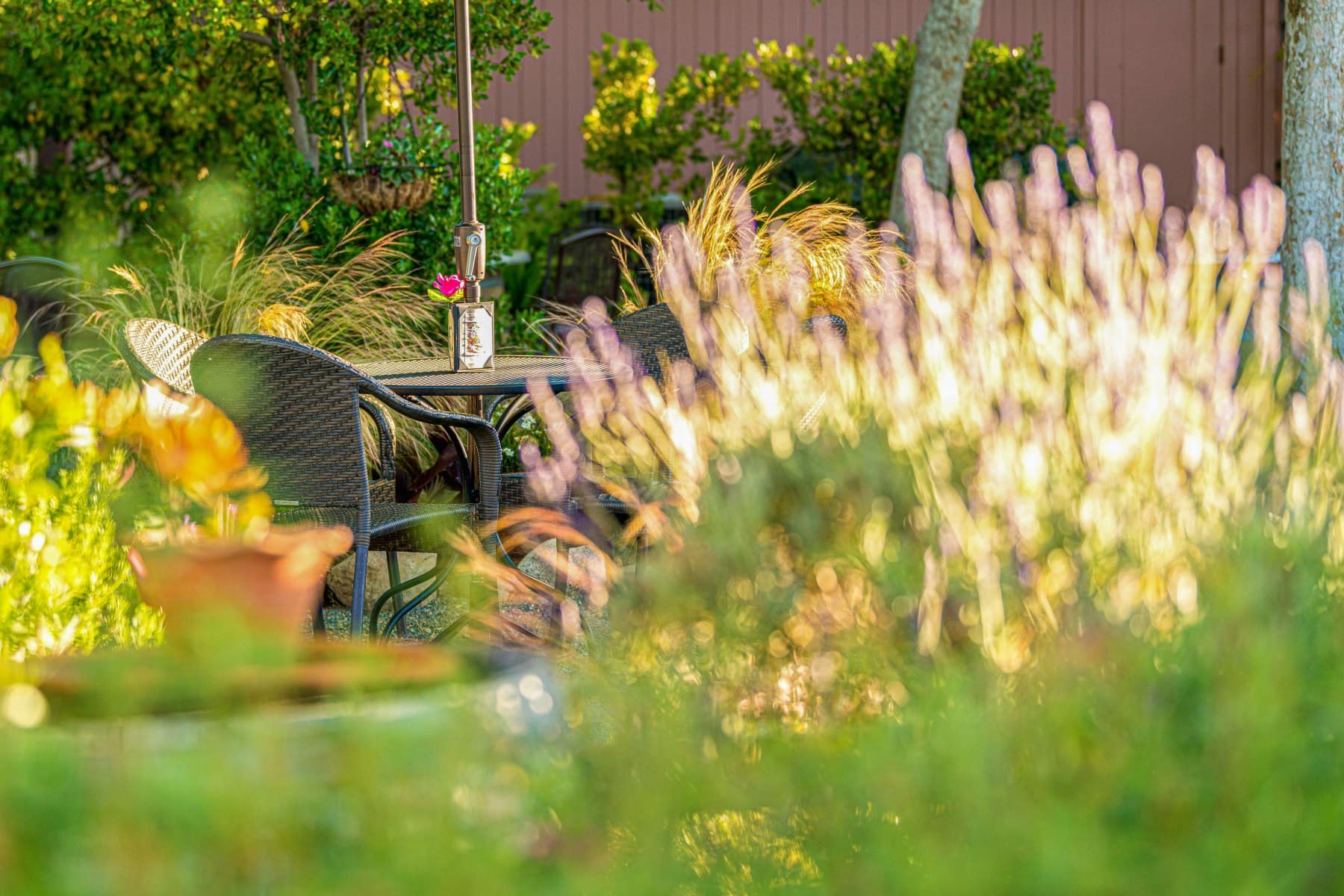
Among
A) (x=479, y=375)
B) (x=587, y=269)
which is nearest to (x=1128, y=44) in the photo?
(x=587, y=269)

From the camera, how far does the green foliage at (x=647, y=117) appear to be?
870 centimetres

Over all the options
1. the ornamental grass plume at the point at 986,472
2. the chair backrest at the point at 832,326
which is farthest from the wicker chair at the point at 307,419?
the ornamental grass plume at the point at 986,472

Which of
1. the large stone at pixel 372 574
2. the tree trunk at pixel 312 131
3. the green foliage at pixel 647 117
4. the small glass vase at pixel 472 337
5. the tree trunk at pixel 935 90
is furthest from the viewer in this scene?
the green foliage at pixel 647 117

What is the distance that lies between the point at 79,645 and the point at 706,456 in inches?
35.8

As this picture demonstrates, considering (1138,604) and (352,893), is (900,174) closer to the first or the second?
(1138,604)

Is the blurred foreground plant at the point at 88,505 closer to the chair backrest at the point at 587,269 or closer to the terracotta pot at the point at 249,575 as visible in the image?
the terracotta pot at the point at 249,575

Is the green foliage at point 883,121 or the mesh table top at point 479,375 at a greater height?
the green foliage at point 883,121

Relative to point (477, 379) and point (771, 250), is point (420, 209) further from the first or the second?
point (477, 379)

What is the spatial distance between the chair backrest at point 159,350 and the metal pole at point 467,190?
0.72 m

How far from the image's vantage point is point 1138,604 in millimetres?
1337

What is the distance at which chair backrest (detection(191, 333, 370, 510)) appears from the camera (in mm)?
2875

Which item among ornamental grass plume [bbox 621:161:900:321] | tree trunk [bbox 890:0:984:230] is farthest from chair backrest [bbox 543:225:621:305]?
tree trunk [bbox 890:0:984:230]

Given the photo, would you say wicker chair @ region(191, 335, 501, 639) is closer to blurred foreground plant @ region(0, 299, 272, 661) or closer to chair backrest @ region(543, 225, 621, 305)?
blurred foreground plant @ region(0, 299, 272, 661)

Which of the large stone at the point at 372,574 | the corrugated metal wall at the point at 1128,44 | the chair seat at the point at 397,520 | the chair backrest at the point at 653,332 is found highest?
the corrugated metal wall at the point at 1128,44
